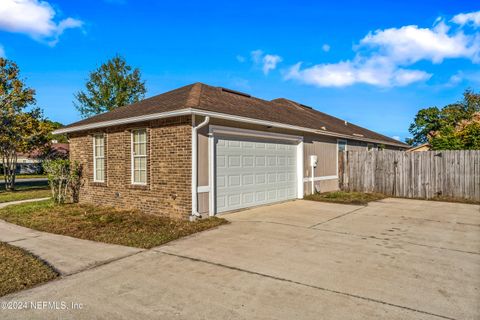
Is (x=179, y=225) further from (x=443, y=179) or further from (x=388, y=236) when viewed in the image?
(x=443, y=179)

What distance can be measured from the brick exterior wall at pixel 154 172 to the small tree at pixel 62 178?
87 centimetres

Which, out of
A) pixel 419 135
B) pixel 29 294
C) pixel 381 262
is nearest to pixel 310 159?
pixel 381 262

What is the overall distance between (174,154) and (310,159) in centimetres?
681

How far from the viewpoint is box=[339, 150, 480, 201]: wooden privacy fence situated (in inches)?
519

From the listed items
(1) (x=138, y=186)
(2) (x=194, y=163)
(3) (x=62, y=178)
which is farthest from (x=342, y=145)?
(3) (x=62, y=178)

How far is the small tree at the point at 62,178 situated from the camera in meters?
12.0

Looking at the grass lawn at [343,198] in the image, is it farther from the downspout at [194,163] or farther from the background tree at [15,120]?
the background tree at [15,120]

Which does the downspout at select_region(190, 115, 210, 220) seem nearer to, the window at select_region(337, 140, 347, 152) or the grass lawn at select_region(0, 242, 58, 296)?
the grass lawn at select_region(0, 242, 58, 296)

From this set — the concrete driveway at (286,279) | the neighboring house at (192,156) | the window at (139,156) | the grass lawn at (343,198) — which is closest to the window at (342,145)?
the grass lawn at (343,198)

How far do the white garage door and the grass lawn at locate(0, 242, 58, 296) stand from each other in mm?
4828

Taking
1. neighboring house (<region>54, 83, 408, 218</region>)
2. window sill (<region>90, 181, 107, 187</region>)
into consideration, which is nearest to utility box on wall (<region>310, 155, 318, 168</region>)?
neighboring house (<region>54, 83, 408, 218</region>)

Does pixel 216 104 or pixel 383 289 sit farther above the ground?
pixel 216 104

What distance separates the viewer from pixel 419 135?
44375mm

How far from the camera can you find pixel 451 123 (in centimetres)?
3628
